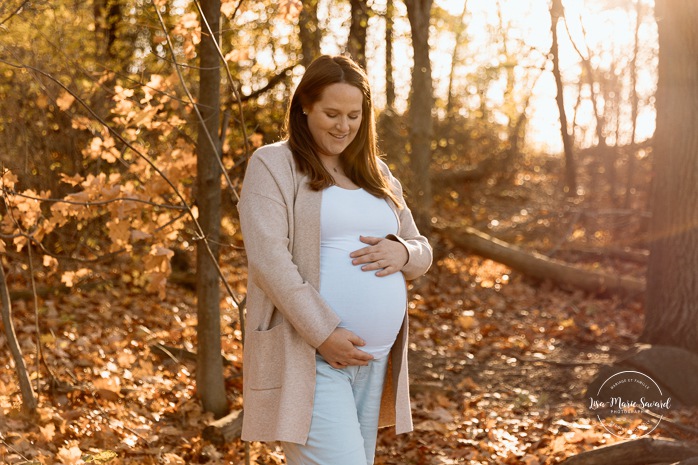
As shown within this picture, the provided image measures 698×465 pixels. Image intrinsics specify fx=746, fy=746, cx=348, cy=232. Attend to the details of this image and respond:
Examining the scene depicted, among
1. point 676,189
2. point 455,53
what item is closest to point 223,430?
point 676,189

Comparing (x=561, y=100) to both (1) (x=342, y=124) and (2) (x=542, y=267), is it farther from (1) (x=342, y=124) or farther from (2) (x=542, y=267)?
(1) (x=342, y=124)

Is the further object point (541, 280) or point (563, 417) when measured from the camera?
point (541, 280)

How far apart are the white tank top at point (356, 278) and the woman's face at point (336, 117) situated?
18 cm

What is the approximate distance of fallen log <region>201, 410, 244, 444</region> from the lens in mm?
4469

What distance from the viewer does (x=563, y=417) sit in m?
5.25

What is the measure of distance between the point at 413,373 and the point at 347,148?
3617 mm

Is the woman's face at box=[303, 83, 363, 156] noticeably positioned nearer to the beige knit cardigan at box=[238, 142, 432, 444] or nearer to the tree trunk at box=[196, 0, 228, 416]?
the beige knit cardigan at box=[238, 142, 432, 444]

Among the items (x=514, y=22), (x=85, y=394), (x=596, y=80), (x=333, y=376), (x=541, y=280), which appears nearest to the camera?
(x=333, y=376)

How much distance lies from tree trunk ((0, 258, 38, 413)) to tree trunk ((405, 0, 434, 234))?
609 cm

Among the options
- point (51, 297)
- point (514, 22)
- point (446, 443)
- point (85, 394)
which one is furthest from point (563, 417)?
point (514, 22)

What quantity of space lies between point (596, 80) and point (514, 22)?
2.41 meters

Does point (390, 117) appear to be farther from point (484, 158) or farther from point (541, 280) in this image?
point (484, 158)

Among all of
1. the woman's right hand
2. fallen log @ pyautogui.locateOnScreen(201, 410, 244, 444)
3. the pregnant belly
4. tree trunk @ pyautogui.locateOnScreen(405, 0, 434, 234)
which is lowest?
fallen log @ pyautogui.locateOnScreen(201, 410, 244, 444)

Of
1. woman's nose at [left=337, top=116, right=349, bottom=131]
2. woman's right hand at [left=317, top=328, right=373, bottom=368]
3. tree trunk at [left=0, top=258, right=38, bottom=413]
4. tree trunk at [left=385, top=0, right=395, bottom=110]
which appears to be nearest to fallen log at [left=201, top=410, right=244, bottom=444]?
tree trunk at [left=0, top=258, right=38, bottom=413]
